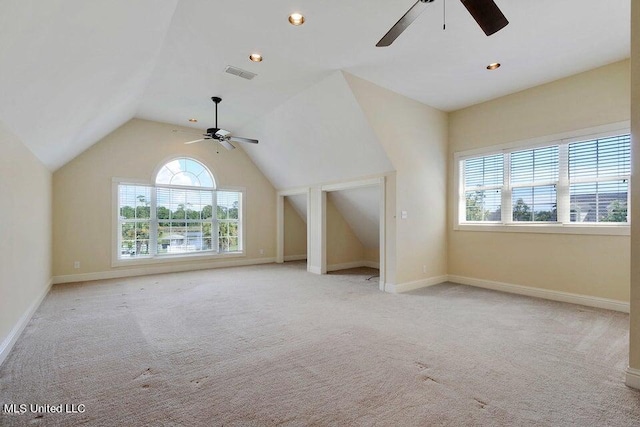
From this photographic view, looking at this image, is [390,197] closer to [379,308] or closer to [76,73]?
[379,308]

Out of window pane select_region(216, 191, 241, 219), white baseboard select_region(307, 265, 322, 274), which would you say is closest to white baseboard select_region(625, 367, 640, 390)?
white baseboard select_region(307, 265, 322, 274)

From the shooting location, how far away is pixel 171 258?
6.61m

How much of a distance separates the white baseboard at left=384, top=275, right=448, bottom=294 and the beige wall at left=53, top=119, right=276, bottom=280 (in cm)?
424

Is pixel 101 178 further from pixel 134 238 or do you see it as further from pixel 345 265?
pixel 345 265

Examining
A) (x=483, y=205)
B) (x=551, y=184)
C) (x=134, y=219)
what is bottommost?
(x=134, y=219)

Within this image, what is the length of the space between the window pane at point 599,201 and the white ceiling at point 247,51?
160 cm

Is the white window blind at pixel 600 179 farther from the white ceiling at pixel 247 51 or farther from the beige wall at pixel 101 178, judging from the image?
the beige wall at pixel 101 178

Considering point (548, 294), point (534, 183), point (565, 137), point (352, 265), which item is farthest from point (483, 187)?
point (352, 265)

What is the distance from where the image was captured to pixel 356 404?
6.65ft

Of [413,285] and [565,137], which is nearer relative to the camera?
[565,137]

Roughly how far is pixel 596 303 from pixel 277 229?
20.7ft

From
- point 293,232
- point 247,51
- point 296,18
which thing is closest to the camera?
point 296,18

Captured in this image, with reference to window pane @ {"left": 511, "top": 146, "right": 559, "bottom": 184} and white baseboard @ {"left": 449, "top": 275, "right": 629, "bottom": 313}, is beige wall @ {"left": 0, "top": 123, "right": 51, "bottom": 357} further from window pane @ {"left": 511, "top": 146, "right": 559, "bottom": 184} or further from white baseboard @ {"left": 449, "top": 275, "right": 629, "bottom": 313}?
window pane @ {"left": 511, "top": 146, "right": 559, "bottom": 184}

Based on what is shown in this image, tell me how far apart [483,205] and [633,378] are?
3.48 meters
